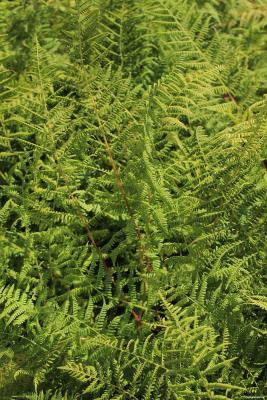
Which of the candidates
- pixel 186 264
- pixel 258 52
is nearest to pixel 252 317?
pixel 186 264

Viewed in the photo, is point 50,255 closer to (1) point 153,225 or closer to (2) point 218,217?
(1) point 153,225

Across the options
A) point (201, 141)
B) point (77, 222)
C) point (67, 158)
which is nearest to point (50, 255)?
point (77, 222)

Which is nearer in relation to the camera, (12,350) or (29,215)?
(12,350)

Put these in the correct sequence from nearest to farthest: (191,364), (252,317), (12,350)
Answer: (191,364) < (12,350) < (252,317)

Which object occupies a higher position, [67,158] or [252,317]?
[67,158]

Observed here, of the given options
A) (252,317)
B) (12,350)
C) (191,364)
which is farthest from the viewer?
(252,317)

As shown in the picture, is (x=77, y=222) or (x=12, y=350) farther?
(x=77, y=222)

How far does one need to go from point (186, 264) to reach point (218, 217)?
132 millimetres

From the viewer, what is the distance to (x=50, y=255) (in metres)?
1.33

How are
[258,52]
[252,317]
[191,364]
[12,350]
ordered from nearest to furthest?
[191,364]
[12,350]
[252,317]
[258,52]

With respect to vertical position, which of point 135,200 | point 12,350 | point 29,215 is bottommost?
point 12,350

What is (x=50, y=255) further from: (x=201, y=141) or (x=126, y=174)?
(x=201, y=141)

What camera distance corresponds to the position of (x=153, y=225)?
132 centimetres

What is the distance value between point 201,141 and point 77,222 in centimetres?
36
